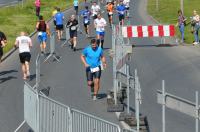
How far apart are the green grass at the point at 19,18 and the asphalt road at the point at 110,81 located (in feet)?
18.7

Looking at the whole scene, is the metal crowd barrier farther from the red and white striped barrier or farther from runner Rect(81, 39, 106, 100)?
the red and white striped barrier

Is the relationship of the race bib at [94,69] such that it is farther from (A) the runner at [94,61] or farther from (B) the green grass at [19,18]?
(B) the green grass at [19,18]

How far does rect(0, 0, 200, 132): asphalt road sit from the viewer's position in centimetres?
1678

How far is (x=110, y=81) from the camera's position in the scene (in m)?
22.3

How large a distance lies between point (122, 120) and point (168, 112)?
2.34 metres

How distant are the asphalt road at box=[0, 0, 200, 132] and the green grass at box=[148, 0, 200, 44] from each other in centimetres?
579

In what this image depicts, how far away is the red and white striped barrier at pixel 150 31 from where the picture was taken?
32.0 m

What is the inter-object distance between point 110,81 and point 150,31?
10.5m

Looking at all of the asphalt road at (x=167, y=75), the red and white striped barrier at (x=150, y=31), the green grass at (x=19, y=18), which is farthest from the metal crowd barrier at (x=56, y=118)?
the red and white striped barrier at (x=150, y=31)

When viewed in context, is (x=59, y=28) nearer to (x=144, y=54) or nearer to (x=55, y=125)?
(x=144, y=54)

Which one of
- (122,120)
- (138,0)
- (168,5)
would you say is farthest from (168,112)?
(138,0)

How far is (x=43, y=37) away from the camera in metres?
28.7

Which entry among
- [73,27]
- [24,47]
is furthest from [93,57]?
[73,27]

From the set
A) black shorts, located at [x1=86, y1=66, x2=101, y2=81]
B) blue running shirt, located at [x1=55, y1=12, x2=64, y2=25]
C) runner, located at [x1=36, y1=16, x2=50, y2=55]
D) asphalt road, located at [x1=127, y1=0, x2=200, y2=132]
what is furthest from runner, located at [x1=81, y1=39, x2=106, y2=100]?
blue running shirt, located at [x1=55, y1=12, x2=64, y2=25]
